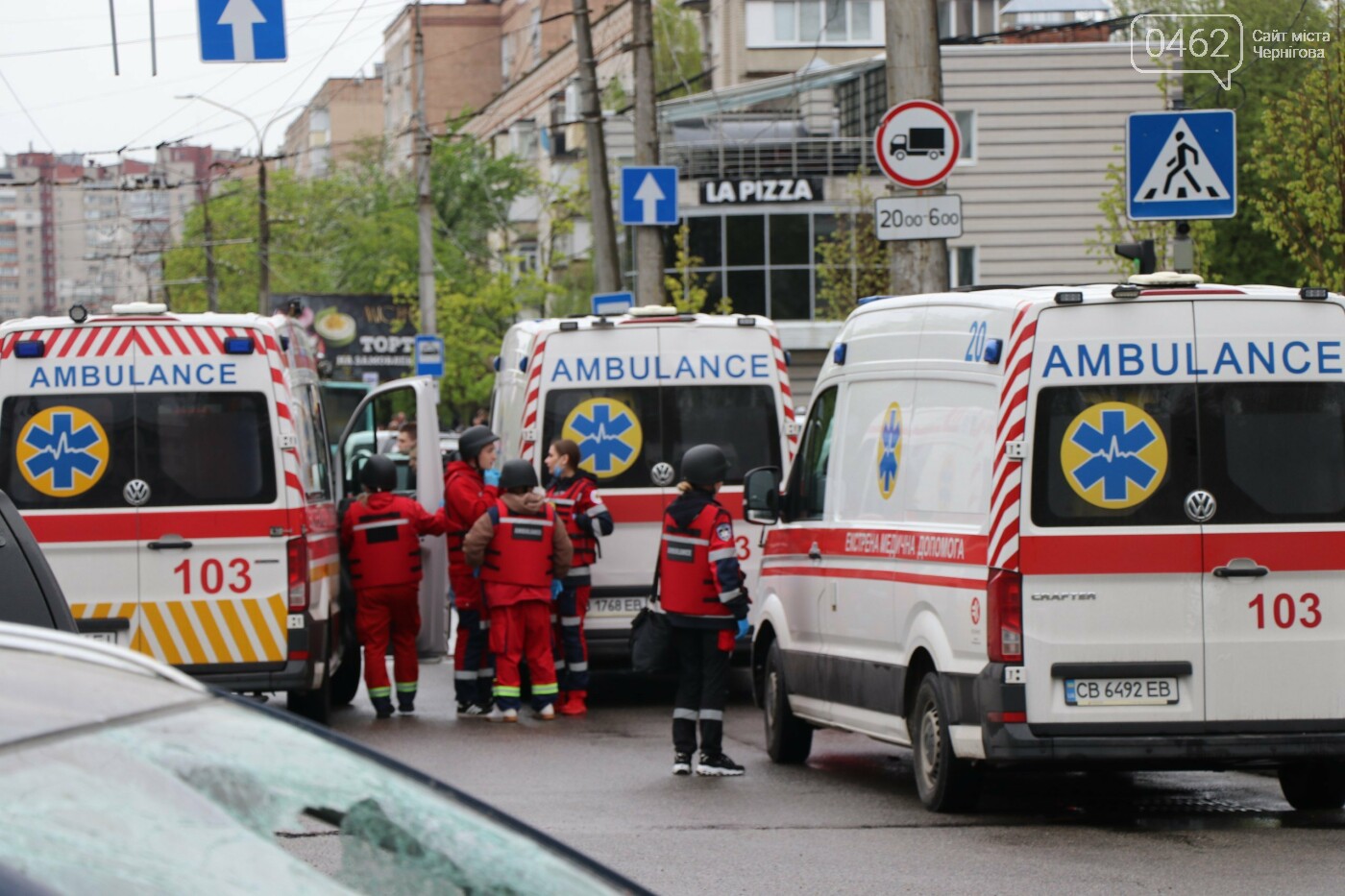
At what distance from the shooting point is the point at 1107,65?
4981cm

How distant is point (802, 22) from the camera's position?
189 ft

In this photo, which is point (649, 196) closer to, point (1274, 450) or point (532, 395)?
point (532, 395)

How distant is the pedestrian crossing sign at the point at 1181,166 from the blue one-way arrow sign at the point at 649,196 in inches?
411

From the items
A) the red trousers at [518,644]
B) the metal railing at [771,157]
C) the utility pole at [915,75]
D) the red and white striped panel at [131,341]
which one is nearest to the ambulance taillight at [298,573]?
the red and white striped panel at [131,341]

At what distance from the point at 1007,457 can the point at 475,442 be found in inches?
259

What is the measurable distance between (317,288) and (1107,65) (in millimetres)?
41829

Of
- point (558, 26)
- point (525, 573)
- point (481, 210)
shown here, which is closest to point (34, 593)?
point (525, 573)

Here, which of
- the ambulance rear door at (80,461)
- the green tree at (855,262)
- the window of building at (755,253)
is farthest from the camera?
the window of building at (755,253)

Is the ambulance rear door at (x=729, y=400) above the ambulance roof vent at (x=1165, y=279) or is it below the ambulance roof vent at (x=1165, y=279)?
below

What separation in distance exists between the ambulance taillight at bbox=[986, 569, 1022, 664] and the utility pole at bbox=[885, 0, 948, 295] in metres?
6.34

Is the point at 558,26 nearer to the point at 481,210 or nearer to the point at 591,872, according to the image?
the point at 481,210

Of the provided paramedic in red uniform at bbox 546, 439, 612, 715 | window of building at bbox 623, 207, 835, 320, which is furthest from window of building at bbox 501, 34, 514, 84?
paramedic in red uniform at bbox 546, 439, 612, 715

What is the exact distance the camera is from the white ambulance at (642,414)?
601 inches

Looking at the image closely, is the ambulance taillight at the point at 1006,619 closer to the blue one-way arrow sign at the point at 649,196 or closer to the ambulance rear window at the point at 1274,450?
the ambulance rear window at the point at 1274,450
